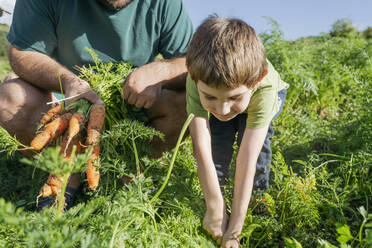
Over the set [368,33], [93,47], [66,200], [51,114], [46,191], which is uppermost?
[93,47]

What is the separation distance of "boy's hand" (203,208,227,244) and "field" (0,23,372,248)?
0.05 meters

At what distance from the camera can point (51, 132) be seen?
1.71 m

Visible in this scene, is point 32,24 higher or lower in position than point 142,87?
higher

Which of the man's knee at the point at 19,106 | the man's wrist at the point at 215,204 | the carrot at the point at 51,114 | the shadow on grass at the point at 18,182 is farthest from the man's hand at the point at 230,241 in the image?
the man's knee at the point at 19,106

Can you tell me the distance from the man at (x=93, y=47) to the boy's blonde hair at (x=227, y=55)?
0.59 meters

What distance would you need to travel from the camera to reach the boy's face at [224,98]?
139cm

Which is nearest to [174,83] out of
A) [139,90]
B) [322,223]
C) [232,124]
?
[139,90]

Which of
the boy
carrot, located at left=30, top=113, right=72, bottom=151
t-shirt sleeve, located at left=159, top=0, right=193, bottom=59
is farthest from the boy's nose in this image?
t-shirt sleeve, located at left=159, top=0, right=193, bottom=59

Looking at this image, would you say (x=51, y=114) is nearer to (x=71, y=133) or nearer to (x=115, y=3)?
(x=71, y=133)

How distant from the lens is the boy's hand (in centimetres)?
155

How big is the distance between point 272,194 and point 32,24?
6.54 feet

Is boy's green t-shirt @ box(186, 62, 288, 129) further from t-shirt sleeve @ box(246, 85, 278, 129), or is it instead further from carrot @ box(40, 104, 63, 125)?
carrot @ box(40, 104, 63, 125)

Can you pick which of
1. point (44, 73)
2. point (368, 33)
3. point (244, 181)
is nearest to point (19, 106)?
point (44, 73)

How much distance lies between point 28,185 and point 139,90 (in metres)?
1.27
